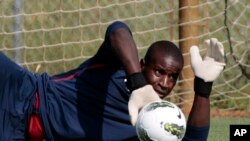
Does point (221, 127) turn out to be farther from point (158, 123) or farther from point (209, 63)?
point (158, 123)

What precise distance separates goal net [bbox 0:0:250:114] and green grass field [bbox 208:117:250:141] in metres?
0.50

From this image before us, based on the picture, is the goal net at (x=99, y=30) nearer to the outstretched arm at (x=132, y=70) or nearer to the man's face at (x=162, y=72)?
the man's face at (x=162, y=72)

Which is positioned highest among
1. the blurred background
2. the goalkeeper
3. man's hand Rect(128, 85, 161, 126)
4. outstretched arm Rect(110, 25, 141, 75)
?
outstretched arm Rect(110, 25, 141, 75)

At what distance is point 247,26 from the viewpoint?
8.35 meters

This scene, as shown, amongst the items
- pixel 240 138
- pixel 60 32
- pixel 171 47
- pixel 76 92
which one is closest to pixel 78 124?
pixel 76 92

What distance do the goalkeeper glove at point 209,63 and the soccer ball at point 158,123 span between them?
0.33 metres

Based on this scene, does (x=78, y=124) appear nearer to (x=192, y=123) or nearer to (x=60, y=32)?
(x=192, y=123)

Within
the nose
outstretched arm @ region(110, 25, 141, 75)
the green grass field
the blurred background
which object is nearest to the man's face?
the nose

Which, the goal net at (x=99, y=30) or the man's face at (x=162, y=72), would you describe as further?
the goal net at (x=99, y=30)

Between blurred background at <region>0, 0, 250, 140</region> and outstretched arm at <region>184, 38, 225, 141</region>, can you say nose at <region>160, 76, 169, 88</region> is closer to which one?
outstretched arm at <region>184, 38, 225, 141</region>

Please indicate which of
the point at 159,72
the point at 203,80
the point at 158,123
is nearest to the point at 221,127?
the point at 159,72

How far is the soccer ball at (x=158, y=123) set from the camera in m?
4.10

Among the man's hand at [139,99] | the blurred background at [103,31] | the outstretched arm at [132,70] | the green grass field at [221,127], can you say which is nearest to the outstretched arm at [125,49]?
the outstretched arm at [132,70]

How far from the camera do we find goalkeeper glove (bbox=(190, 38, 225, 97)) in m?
4.38
